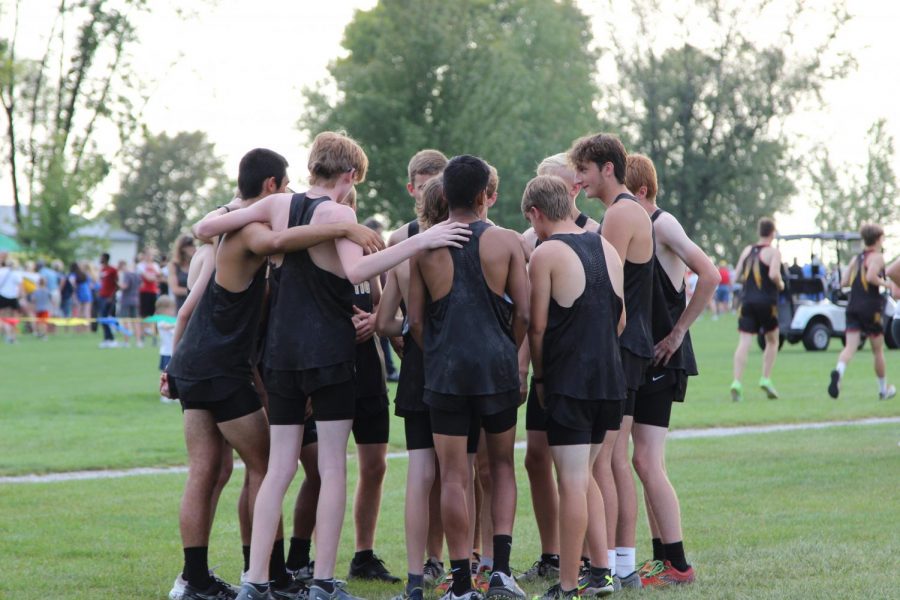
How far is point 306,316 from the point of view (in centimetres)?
566

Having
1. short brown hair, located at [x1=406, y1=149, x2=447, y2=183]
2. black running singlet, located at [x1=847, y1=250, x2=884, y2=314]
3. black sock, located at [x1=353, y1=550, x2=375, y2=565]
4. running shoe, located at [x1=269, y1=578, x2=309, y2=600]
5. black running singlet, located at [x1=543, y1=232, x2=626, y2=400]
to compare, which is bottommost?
running shoe, located at [x1=269, y1=578, x2=309, y2=600]

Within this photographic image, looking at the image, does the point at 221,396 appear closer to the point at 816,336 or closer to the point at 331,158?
the point at 331,158

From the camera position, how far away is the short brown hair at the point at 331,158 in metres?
5.76

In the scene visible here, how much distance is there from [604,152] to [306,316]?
167 cm

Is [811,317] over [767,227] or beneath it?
beneath

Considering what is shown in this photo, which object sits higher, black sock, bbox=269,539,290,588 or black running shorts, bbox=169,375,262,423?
black running shorts, bbox=169,375,262,423

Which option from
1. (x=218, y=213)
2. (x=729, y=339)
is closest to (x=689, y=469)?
(x=218, y=213)

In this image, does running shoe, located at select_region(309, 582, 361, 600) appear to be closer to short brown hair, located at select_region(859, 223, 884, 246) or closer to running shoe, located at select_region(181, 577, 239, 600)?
running shoe, located at select_region(181, 577, 239, 600)

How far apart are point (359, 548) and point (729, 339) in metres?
25.0

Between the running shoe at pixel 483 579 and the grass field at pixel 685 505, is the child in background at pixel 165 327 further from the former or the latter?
the running shoe at pixel 483 579

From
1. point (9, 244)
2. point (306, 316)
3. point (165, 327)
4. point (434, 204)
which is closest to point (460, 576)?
point (306, 316)

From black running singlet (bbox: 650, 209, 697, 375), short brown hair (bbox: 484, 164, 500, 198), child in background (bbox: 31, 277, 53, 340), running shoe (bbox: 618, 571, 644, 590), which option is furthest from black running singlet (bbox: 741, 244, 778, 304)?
child in background (bbox: 31, 277, 53, 340)

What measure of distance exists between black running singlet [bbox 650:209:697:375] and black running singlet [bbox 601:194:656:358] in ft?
0.61

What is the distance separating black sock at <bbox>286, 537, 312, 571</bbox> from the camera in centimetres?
650
